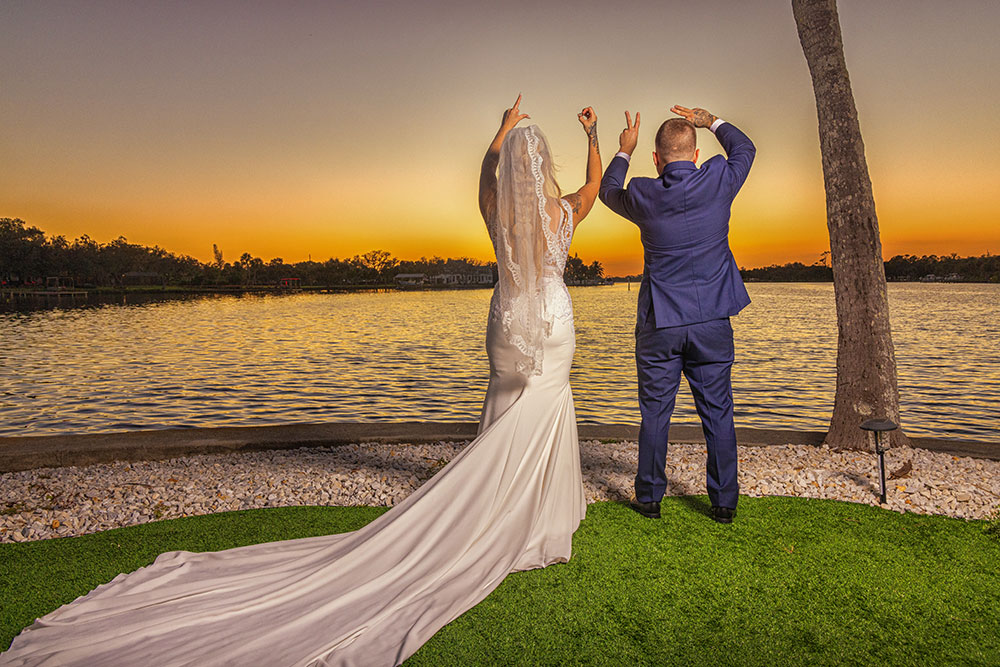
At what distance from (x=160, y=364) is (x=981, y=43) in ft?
73.2

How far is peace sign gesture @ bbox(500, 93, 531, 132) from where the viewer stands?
411 centimetres

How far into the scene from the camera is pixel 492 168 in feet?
13.4

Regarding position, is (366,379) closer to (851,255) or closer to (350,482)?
(350,482)

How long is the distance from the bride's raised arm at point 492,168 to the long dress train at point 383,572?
1.55 ft

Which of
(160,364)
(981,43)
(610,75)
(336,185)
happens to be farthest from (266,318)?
(981,43)

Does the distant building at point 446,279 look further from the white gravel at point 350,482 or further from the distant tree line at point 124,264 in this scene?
the white gravel at point 350,482

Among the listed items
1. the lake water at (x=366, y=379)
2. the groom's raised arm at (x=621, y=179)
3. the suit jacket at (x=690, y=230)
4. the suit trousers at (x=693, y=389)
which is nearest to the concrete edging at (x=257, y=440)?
the suit trousers at (x=693, y=389)

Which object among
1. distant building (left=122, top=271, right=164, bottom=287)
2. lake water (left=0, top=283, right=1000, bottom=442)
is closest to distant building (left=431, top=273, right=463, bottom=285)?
distant building (left=122, top=271, right=164, bottom=287)

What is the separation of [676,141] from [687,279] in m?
0.87

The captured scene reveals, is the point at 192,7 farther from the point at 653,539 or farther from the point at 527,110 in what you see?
the point at 653,539

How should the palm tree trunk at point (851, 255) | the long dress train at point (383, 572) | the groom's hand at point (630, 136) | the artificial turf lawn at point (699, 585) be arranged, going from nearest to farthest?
the long dress train at point (383, 572), the artificial turf lawn at point (699, 585), the groom's hand at point (630, 136), the palm tree trunk at point (851, 255)

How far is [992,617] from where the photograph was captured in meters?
3.22

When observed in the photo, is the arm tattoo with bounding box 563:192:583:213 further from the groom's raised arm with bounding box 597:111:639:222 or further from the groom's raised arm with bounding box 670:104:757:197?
the groom's raised arm with bounding box 670:104:757:197

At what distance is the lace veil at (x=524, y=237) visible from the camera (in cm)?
383
